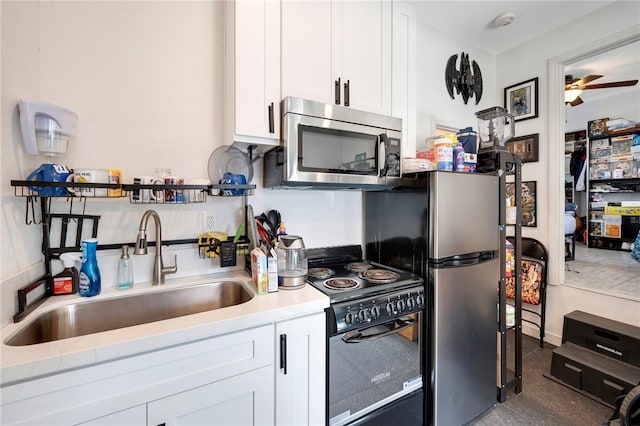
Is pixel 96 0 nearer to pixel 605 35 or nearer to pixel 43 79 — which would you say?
pixel 43 79

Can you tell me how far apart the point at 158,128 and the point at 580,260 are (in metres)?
4.87

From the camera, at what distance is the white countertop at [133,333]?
0.75 meters

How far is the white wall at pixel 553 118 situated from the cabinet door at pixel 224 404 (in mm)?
2768

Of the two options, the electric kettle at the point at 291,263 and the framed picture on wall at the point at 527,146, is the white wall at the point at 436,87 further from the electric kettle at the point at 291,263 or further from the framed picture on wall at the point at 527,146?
the electric kettle at the point at 291,263

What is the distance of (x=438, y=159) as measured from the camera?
1.67 metres

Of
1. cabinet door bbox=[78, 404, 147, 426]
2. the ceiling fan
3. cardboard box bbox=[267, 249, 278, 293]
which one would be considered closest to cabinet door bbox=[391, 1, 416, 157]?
cardboard box bbox=[267, 249, 278, 293]

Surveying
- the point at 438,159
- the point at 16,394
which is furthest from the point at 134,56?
the point at 438,159

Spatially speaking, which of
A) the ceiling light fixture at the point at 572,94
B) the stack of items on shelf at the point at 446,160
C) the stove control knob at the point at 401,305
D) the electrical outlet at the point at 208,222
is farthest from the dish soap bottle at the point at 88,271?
the ceiling light fixture at the point at 572,94

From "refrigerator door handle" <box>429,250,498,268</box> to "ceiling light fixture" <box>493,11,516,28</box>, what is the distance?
198cm

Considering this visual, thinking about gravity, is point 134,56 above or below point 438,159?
above

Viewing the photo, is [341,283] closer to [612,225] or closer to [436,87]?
[436,87]

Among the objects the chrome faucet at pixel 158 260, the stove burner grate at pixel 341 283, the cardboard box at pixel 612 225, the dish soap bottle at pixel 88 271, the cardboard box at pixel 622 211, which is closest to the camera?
the dish soap bottle at pixel 88 271

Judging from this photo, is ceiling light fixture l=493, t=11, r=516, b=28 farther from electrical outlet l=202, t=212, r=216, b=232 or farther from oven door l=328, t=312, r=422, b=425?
electrical outlet l=202, t=212, r=216, b=232

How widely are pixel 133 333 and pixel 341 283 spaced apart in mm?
923
